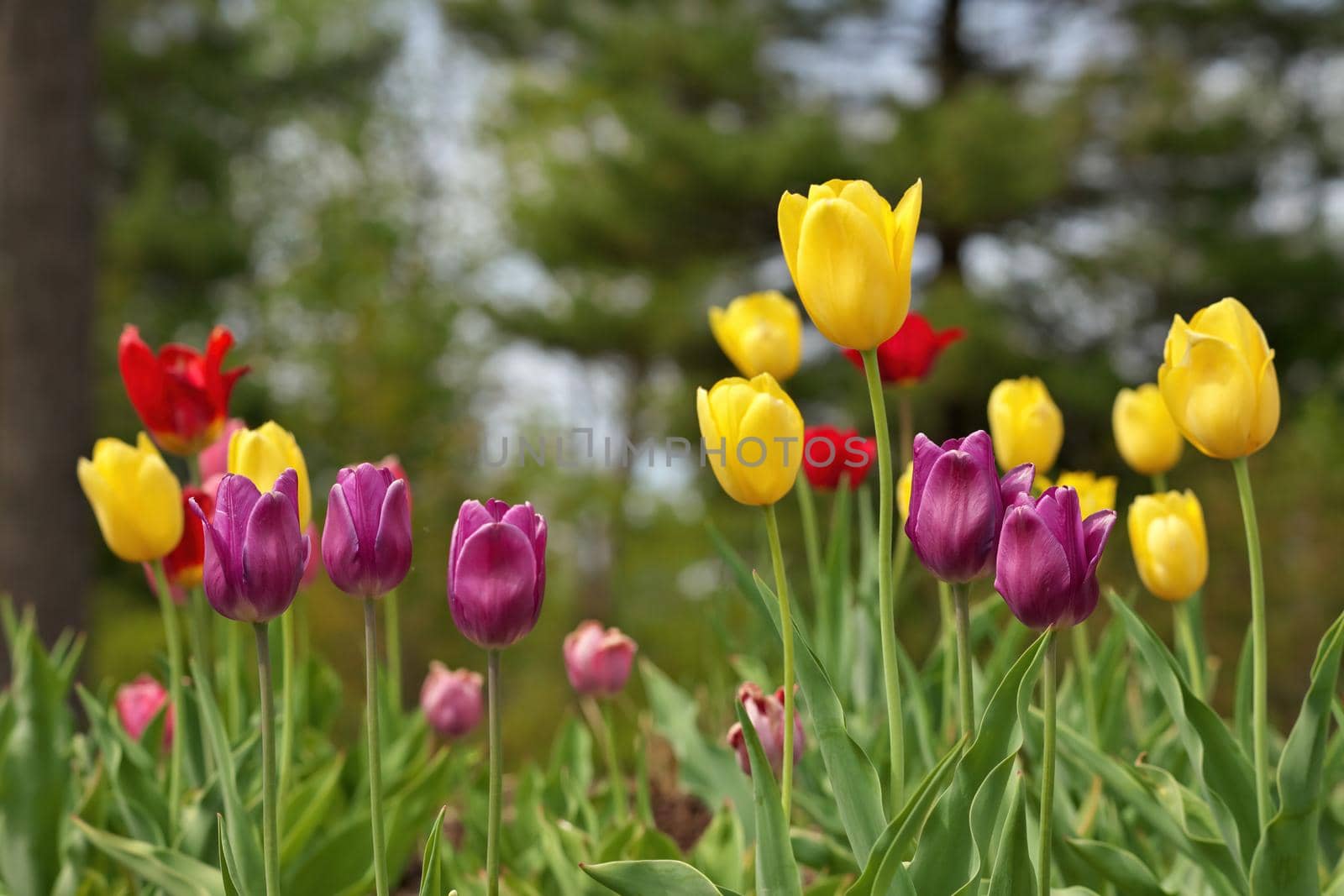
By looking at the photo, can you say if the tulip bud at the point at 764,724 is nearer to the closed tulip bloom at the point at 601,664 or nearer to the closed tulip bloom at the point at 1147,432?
the closed tulip bloom at the point at 601,664

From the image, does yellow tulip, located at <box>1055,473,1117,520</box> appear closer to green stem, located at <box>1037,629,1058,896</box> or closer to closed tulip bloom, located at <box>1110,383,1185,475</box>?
closed tulip bloom, located at <box>1110,383,1185,475</box>

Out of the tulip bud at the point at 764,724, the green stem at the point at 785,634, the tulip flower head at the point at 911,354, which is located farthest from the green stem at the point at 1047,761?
the tulip flower head at the point at 911,354

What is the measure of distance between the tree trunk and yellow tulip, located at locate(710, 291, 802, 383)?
3399 millimetres

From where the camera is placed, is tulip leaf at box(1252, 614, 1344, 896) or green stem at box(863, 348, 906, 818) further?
tulip leaf at box(1252, 614, 1344, 896)

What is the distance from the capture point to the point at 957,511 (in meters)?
0.74

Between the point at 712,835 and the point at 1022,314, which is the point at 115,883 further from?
the point at 1022,314

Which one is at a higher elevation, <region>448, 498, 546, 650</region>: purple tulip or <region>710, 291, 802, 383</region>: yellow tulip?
<region>710, 291, 802, 383</region>: yellow tulip

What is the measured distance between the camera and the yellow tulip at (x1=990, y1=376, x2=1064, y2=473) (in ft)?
4.15

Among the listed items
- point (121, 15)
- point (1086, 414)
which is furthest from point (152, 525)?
point (121, 15)

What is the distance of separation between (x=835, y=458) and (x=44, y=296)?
354 centimetres

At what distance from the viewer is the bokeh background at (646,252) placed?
13.8 ft

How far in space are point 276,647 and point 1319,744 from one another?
1.04 meters

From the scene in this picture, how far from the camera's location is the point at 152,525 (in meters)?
1.01

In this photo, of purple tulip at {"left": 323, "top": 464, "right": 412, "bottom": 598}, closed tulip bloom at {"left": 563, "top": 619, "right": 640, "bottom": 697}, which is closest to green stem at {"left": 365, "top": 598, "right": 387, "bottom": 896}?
purple tulip at {"left": 323, "top": 464, "right": 412, "bottom": 598}
